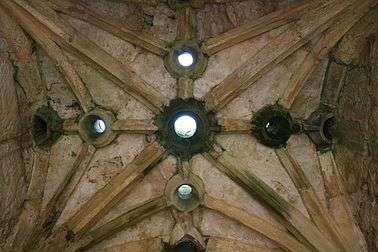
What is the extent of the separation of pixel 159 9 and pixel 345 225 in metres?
3.76

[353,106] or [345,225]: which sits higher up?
[353,106]

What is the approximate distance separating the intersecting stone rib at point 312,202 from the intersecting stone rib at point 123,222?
1.75 metres

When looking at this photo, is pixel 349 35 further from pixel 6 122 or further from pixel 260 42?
pixel 6 122

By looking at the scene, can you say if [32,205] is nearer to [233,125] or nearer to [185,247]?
[185,247]

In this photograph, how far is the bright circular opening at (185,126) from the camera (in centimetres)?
757

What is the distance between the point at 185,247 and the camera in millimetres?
7363

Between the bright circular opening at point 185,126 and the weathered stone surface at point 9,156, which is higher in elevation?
the bright circular opening at point 185,126

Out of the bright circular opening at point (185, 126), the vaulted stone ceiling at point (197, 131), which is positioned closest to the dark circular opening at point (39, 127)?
the vaulted stone ceiling at point (197, 131)

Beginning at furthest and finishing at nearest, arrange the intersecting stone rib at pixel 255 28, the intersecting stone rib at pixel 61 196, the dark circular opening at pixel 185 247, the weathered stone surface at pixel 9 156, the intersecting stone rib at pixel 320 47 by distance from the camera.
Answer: the dark circular opening at pixel 185 247, the intersecting stone rib at pixel 255 28, the intersecting stone rib at pixel 61 196, the intersecting stone rib at pixel 320 47, the weathered stone surface at pixel 9 156

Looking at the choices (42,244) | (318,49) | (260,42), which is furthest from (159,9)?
(42,244)

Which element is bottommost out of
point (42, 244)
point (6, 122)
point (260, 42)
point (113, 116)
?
point (42, 244)

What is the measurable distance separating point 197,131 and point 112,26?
181 cm

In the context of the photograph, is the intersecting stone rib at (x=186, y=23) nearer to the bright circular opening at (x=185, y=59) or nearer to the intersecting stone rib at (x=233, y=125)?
the bright circular opening at (x=185, y=59)

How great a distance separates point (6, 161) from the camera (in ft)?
22.4
